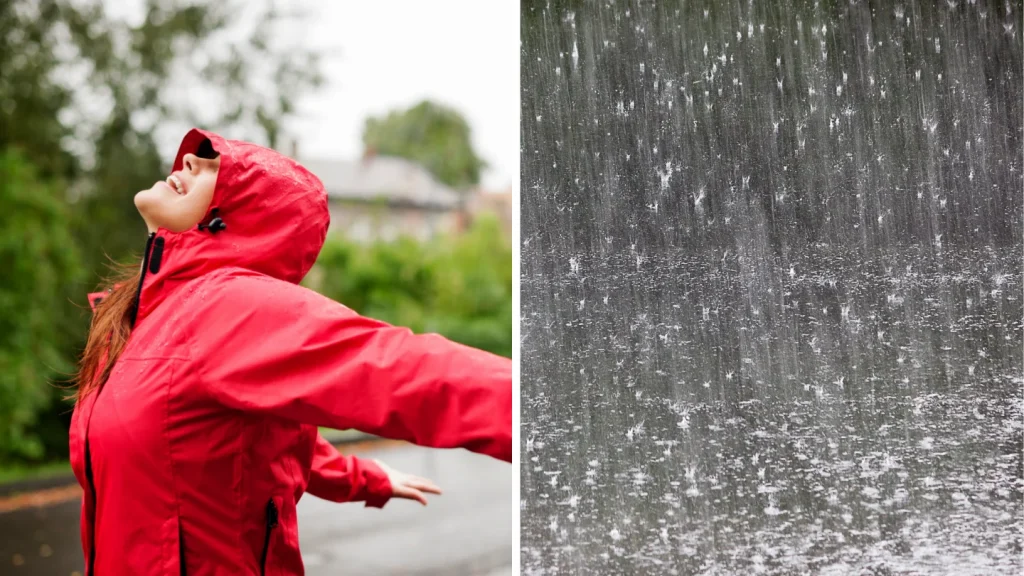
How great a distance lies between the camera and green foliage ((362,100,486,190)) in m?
21.1

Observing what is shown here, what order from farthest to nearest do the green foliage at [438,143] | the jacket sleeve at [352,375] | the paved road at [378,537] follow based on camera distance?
1. the green foliage at [438,143]
2. the paved road at [378,537]
3. the jacket sleeve at [352,375]

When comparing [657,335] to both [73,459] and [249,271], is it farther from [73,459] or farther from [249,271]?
[73,459]

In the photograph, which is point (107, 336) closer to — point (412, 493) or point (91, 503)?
point (91, 503)

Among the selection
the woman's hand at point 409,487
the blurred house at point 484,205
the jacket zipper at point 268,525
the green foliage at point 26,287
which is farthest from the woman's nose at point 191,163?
the blurred house at point 484,205

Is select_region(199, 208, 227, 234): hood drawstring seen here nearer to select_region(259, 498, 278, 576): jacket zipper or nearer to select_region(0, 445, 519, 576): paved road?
select_region(259, 498, 278, 576): jacket zipper

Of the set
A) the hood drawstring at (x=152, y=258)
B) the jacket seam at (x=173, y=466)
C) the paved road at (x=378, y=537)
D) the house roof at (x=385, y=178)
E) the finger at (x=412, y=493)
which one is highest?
the house roof at (x=385, y=178)

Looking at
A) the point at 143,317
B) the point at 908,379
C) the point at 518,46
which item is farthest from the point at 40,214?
the point at 908,379

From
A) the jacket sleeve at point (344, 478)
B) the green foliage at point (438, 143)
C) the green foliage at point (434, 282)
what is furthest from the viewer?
the green foliage at point (438, 143)

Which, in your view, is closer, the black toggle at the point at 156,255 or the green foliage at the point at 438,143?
the black toggle at the point at 156,255

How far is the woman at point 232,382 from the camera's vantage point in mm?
1172

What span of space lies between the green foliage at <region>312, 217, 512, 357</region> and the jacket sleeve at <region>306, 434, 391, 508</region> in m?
9.80

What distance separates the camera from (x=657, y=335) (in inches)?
56.9

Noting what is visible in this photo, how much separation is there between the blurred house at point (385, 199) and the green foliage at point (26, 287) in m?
5.97

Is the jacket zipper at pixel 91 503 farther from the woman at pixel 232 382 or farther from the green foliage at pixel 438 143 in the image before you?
the green foliage at pixel 438 143
